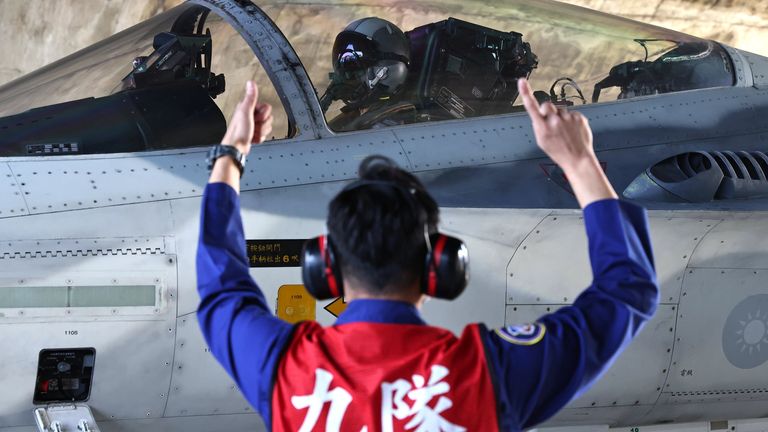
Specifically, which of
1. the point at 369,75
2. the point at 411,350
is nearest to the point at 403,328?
the point at 411,350

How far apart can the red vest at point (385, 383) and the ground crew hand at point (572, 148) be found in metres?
0.44

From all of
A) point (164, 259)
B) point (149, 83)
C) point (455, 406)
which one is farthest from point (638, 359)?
point (455, 406)

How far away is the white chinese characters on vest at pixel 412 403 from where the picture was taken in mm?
1976

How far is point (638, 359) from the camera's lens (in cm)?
463

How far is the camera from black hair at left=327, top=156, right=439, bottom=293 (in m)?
2.03

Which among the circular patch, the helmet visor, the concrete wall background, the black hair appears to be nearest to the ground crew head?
the black hair

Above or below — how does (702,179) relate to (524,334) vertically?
below

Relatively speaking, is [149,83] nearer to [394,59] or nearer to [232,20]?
[232,20]

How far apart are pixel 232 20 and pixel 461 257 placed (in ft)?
9.38

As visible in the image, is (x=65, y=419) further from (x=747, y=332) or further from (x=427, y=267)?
(x=747, y=332)

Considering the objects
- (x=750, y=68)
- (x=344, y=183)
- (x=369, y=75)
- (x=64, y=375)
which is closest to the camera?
(x=64, y=375)

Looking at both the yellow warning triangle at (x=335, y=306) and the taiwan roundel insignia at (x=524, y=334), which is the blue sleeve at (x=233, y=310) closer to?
the taiwan roundel insignia at (x=524, y=334)

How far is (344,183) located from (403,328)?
229 cm

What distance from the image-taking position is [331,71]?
4.64 metres
